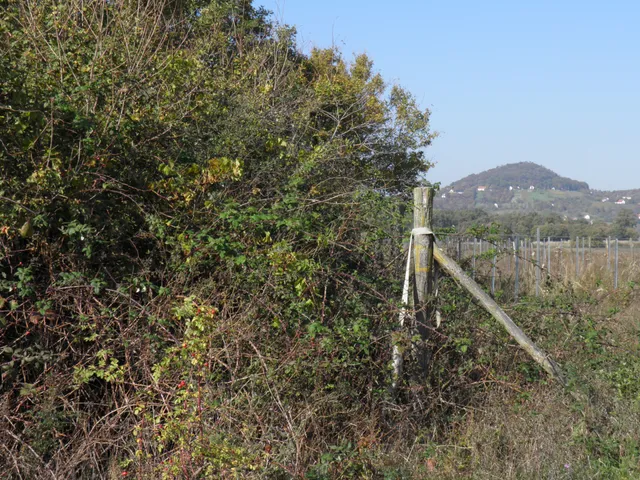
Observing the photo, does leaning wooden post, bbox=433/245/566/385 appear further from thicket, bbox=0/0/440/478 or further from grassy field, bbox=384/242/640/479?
thicket, bbox=0/0/440/478

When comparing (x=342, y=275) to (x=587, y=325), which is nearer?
(x=342, y=275)

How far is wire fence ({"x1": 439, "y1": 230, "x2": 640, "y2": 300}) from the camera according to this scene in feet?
24.7

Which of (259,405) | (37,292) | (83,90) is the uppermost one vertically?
(83,90)

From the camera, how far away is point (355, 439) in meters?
5.26

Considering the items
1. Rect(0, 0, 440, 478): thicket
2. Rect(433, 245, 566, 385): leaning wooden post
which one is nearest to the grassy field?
Rect(433, 245, 566, 385): leaning wooden post

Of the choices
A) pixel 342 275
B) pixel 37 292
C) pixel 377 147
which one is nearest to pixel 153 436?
pixel 37 292

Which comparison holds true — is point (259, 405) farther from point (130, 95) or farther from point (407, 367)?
point (130, 95)

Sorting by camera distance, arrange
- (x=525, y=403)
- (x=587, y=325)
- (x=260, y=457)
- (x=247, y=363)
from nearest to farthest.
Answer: (x=260, y=457) → (x=247, y=363) → (x=525, y=403) → (x=587, y=325)

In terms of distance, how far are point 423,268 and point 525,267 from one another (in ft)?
33.3

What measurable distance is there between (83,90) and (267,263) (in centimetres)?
190

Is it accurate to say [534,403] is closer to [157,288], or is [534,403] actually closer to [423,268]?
[423,268]

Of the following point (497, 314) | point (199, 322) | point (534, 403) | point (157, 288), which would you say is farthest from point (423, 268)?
point (157, 288)

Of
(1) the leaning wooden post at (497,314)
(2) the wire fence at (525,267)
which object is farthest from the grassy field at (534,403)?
(2) the wire fence at (525,267)

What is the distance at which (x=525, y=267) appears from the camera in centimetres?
1553
